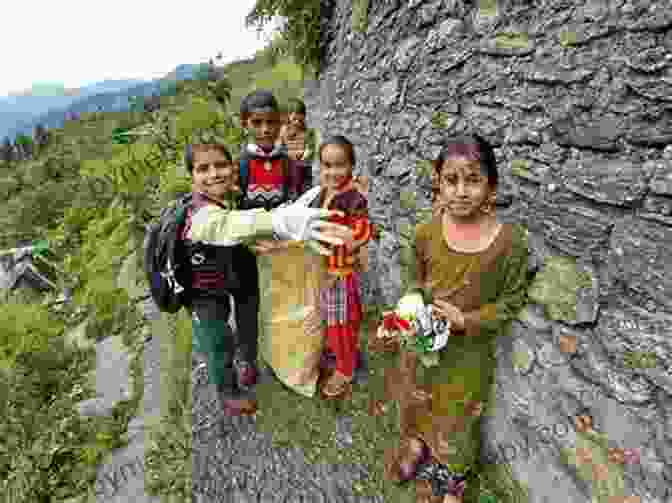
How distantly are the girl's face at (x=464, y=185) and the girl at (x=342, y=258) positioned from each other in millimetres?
642

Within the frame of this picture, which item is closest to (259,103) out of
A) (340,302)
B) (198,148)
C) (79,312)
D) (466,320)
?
(198,148)

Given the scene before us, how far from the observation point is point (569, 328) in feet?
5.27

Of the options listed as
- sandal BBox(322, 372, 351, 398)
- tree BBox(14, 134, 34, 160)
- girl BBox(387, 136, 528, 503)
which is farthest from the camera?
tree BBox(14, 134, 34, 160)

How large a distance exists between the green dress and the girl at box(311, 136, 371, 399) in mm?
471

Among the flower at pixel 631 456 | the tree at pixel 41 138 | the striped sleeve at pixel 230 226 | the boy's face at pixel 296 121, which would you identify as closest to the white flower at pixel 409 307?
the striped sleeve at pixel 230 226

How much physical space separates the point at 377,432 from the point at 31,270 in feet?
33.8

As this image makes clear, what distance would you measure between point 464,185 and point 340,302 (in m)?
1.22

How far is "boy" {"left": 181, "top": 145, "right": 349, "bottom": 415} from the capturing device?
1.61 metres

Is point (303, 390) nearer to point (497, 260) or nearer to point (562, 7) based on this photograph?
point (497, 260)

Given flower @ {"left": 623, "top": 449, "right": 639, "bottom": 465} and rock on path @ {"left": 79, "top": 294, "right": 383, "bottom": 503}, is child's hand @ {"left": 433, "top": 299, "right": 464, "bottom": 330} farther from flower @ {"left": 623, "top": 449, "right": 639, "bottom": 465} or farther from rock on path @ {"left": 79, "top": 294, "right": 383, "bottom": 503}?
rock on path @ {"left": 79, "top": 294, "right": 383, "bottom": 503}

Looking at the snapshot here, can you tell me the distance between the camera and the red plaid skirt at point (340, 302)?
2.44m

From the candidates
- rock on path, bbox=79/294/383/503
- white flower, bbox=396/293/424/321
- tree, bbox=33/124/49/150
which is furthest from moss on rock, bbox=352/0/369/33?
tree, bbox=33/124/49/150

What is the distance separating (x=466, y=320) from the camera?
1592mm

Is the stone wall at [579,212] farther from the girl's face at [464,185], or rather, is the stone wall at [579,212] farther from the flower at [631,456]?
the girl's face at [464,185]
